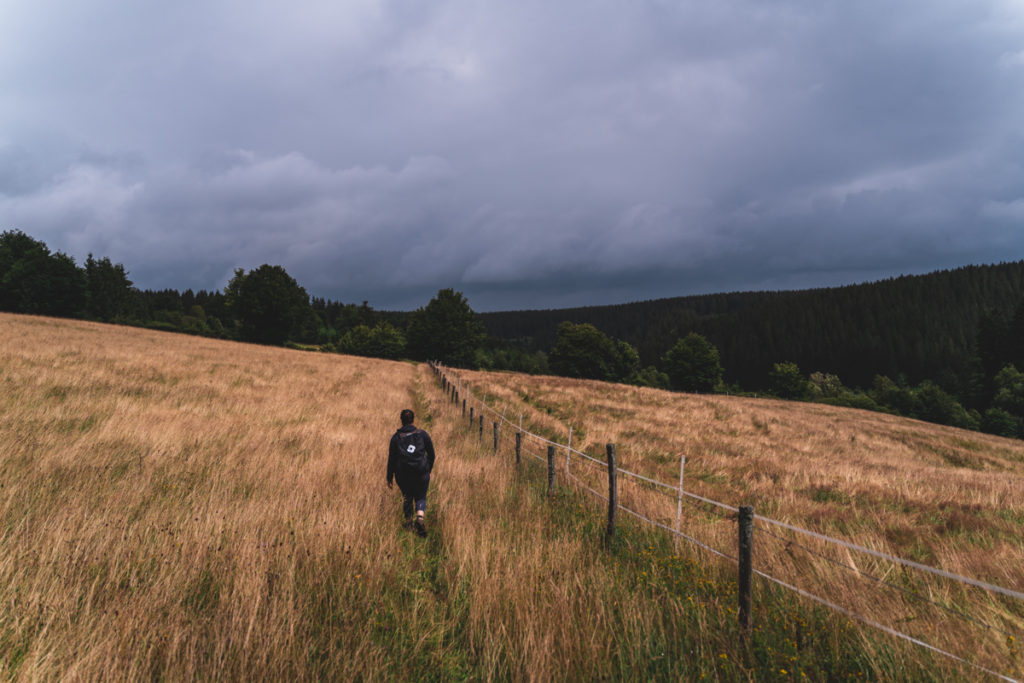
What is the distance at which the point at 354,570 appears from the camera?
4.08 metres

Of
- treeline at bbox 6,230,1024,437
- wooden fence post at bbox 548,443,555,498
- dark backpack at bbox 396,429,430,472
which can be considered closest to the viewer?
dark backpack at bbox 396,429,430,472

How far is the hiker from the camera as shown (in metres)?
5.71

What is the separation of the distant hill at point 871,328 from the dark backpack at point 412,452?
440 ft

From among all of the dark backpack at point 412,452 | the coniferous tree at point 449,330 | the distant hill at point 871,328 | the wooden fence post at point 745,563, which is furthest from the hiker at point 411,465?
the distant hill at point 871,328

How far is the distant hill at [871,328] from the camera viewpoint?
11406cm

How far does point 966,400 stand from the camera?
2776 inches

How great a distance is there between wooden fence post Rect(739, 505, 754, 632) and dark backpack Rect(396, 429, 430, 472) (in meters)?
3.80

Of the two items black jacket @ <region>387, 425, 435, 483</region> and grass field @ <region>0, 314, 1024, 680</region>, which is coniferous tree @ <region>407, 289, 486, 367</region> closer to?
grass field @ <region>0, 314, 1024, 680</region>

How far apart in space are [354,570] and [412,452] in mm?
1808

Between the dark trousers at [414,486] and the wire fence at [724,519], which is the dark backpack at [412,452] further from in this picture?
the wire fence at [724,519]

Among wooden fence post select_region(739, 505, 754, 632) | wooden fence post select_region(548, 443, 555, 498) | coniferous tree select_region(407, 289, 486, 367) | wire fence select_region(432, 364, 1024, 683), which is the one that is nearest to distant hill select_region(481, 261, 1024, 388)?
coniferous tree select_region(407, 289, 486, 367)

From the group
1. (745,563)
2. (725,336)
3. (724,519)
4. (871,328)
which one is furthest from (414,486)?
(871,328)

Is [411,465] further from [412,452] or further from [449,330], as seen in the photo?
Result: [449,330]

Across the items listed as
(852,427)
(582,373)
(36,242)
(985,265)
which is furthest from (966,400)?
(36,242)
